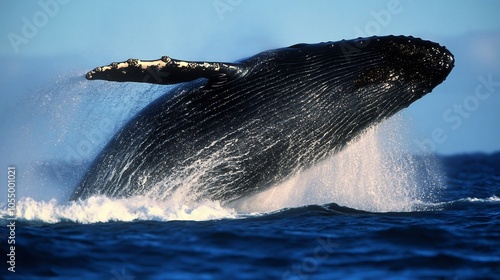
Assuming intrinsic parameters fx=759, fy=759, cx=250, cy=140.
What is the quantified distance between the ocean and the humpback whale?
526 mm

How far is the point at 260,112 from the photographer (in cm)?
1222

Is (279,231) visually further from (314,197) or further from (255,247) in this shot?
(314,197)

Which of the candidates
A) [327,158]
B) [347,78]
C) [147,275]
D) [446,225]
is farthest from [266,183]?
[147,275]

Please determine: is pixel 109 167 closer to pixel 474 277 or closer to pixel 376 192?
pixel 376 192

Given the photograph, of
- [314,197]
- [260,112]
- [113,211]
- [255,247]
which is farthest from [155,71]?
[314,197]

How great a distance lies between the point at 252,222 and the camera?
11.5 metres

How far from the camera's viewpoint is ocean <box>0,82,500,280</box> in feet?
27.7

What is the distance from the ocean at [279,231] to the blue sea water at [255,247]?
2cm

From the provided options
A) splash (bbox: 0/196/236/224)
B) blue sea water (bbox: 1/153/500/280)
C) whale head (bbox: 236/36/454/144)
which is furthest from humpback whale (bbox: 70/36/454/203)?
blue sea water (bbox: 1/153/500/280)

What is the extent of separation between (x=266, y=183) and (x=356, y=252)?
3836 mm

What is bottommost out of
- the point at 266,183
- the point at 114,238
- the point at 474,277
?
the point at 474,277

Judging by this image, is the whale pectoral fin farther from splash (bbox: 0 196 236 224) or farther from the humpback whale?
splash (bbox: 0 196 236 224)

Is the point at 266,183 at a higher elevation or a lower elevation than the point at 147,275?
higher

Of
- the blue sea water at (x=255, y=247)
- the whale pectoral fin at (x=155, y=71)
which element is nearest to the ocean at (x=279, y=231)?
the blue sea water at (x=255, y=247)
